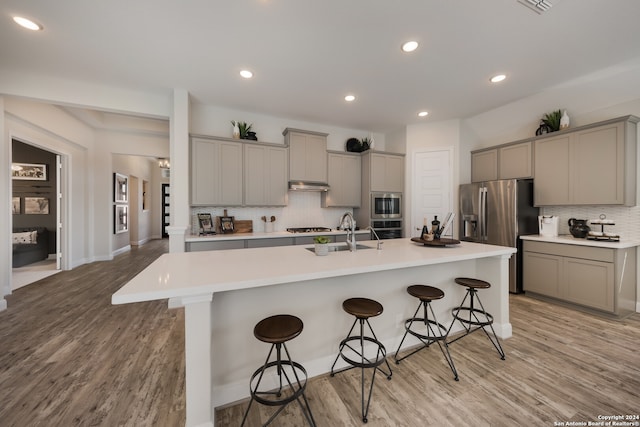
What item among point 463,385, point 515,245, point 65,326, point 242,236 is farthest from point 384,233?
point 65,326

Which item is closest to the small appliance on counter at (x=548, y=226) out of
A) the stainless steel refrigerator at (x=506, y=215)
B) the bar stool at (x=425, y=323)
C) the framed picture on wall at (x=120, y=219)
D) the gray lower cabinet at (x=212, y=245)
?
the stainless steel refrigerator at (x=506, y=215)

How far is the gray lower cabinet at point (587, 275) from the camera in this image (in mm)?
2744

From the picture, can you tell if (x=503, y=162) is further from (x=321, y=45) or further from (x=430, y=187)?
(x=321, y=45)

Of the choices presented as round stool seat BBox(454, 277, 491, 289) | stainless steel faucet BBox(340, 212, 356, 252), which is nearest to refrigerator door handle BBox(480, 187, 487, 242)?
round stool seat BBox(454, 277, 491, 289)

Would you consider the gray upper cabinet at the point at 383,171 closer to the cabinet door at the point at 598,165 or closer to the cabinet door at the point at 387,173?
the cabinet door at the point at 387,173

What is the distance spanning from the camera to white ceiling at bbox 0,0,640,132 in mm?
1997

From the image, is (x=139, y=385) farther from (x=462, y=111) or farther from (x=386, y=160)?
(x=462, y=111)

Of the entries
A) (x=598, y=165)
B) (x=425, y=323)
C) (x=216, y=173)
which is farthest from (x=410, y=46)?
(x=216, y=173)

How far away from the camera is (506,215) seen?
3572mm

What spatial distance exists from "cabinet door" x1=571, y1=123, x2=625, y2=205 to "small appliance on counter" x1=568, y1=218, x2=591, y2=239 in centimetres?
27

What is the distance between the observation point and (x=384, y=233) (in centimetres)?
461

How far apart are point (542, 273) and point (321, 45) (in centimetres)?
404

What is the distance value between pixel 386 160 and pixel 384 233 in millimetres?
1418

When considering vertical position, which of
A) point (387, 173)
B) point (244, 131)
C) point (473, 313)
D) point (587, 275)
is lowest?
point (473, 313)
